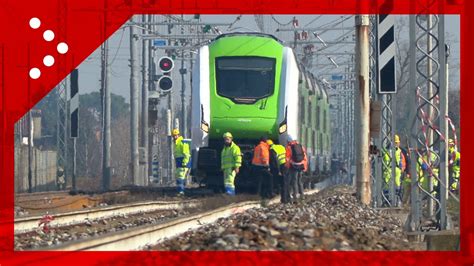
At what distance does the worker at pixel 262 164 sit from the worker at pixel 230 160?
0.39 m

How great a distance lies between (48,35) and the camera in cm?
3656

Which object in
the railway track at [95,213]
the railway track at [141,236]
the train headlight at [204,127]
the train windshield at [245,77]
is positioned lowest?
the railway track at [95,213]

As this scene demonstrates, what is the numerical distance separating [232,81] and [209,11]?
1504 centimetres

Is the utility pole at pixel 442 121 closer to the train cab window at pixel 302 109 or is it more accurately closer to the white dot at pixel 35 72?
the train cab window at pixel 302 109

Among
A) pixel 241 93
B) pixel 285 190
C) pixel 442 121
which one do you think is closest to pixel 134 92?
pixel 241 93

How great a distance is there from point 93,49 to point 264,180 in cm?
2194

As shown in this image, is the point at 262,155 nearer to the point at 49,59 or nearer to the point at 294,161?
the point at 294,161

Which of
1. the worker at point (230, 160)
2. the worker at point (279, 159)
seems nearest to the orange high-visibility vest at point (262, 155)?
the worker at point (279, 159)

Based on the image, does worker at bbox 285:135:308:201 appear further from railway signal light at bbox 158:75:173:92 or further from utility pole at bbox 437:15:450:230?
railway signal light at bbox 158:75:173:92

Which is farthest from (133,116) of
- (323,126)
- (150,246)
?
(150,246)

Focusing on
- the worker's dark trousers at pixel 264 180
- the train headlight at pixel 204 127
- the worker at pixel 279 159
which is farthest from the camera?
the train headlight at pixel 204 127

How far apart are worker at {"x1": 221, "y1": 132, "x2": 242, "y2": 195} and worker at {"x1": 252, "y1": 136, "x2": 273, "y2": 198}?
1.27ft

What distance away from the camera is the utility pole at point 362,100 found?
74.9 feet

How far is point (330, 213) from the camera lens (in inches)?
722
